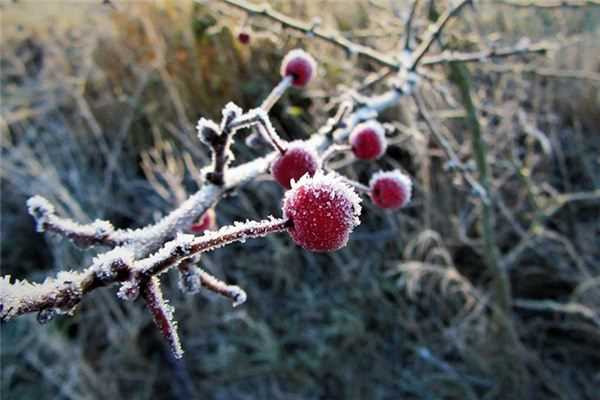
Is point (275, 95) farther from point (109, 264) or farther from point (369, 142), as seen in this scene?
point (109, 264)

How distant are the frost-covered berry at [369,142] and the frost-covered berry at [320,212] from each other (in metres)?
0.38

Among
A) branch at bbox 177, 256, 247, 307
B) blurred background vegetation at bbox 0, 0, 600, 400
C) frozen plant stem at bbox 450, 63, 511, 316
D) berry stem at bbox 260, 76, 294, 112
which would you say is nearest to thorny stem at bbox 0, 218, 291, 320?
branch at bbox 177, 256, 247, 307

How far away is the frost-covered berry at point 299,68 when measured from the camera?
1.02m

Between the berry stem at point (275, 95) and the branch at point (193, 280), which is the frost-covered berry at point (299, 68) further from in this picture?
the branch at point (193, 280)

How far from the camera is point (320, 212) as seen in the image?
0.50m

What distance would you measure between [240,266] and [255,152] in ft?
1.82

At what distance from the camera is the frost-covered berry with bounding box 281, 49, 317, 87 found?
1021 mm

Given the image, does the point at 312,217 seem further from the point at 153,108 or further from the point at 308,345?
the point at 153,108

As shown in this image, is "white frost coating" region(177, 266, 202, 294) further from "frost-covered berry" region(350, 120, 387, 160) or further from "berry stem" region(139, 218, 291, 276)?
"frost-covered berry" region(350, 120, 387, 160)

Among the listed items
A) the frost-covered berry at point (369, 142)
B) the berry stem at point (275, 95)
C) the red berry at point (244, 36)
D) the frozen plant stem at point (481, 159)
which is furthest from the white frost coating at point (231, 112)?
the frozen plant stem at point (481, 159)

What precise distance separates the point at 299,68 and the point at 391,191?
1.11ft

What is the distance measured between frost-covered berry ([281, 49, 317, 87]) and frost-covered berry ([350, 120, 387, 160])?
7.8 inches

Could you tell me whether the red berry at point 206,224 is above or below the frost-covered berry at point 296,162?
below

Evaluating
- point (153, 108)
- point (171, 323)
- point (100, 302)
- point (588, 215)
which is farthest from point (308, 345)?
point (171, 323)
